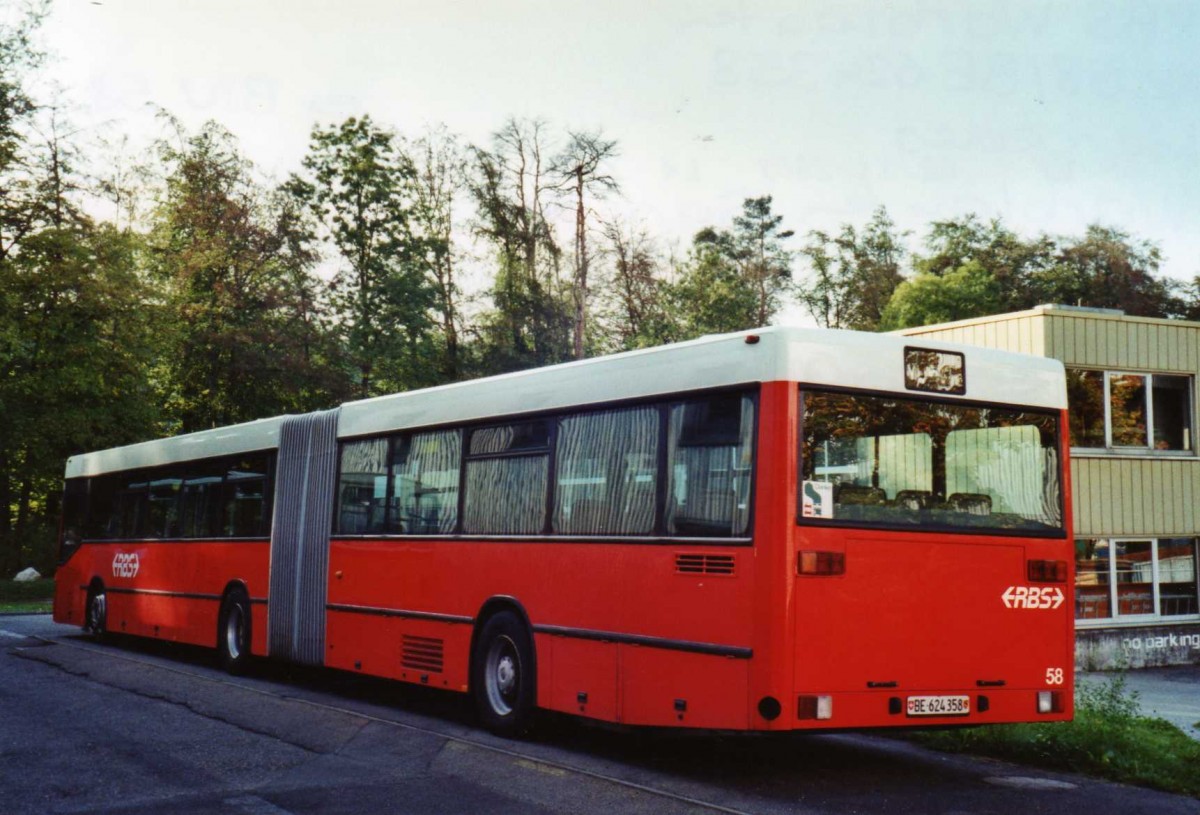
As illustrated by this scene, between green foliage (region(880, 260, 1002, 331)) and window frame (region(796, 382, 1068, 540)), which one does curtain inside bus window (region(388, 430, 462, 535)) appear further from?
green foliage (region(880, 260, 1002, 331))

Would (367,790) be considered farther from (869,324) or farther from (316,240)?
(869,324)

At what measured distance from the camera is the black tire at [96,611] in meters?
21.0

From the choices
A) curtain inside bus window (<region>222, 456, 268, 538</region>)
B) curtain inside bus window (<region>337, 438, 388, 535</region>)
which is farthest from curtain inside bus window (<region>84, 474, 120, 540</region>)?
curtain inside bus window (<region>337, 438, 388, 535</region>)

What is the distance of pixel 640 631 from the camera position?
9.73m

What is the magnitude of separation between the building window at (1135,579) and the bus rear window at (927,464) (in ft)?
46.9

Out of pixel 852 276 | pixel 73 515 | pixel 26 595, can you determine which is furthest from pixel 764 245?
pixel 73 515

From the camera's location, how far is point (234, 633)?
55.7 ft

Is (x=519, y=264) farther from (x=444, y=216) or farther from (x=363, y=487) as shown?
(x=363, y=487)

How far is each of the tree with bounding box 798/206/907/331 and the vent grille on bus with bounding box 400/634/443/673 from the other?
5419cm

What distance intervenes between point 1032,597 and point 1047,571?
0.24 metres

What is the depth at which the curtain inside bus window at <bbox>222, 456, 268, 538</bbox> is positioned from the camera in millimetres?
16672

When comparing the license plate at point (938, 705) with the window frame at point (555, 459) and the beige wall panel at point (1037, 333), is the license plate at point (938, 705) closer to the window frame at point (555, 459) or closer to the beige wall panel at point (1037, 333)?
the window frame at point (555, 459)

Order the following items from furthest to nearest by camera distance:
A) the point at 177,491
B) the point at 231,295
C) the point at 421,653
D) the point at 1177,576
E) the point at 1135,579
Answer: the point at 231,295, the point at 1177,576, the point at 1135,579, the point at 177,491, the point at 421,653

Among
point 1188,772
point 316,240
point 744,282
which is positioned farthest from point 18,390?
point 1188,772
